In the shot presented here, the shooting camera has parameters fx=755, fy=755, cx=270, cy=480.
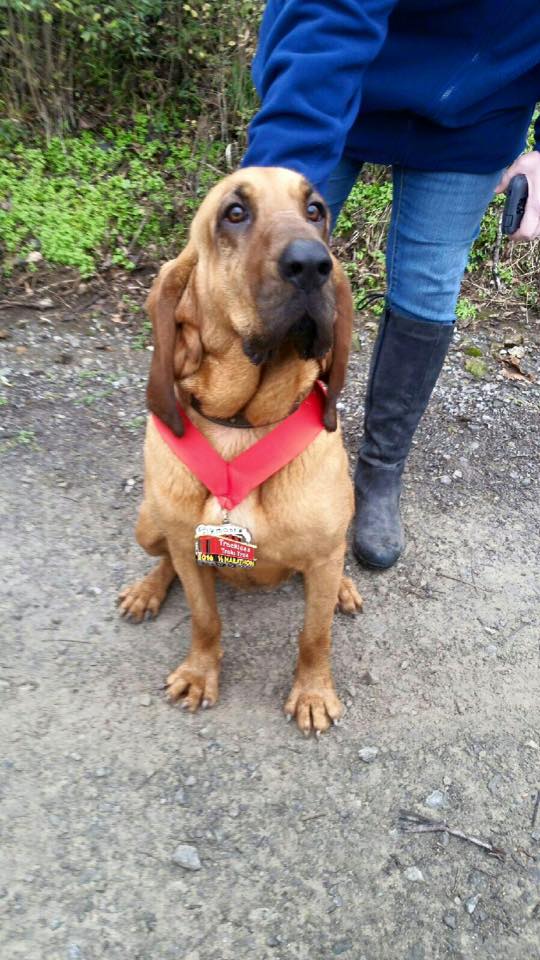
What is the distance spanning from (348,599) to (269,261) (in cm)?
156

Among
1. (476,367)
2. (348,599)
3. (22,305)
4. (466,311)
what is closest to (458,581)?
(348,599)

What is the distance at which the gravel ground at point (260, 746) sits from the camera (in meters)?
1.99

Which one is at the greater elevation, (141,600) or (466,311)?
(466,311)

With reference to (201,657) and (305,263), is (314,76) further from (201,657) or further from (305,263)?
(201,657)

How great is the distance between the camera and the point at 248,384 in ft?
6.74

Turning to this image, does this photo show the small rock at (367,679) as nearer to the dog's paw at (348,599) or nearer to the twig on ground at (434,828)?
the dog's paw at (348,599)

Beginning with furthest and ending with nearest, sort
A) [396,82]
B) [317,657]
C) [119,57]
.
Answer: [119,57], [317,657], [396,82]

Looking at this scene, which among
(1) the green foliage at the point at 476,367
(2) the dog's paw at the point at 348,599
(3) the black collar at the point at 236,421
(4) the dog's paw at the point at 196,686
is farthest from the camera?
(1) the green foliage at the point at 476,367

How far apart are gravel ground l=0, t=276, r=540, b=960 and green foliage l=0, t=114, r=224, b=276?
1402 millimetres

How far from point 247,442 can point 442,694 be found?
1.21 m

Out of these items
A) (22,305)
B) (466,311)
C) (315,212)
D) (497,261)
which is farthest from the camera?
(497,261)

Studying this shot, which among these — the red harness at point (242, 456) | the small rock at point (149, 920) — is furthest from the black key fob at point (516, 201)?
the small rock at point (149, 920)

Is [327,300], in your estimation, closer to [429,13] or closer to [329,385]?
[329,385]

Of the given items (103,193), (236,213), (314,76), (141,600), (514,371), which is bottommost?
(141,600)
